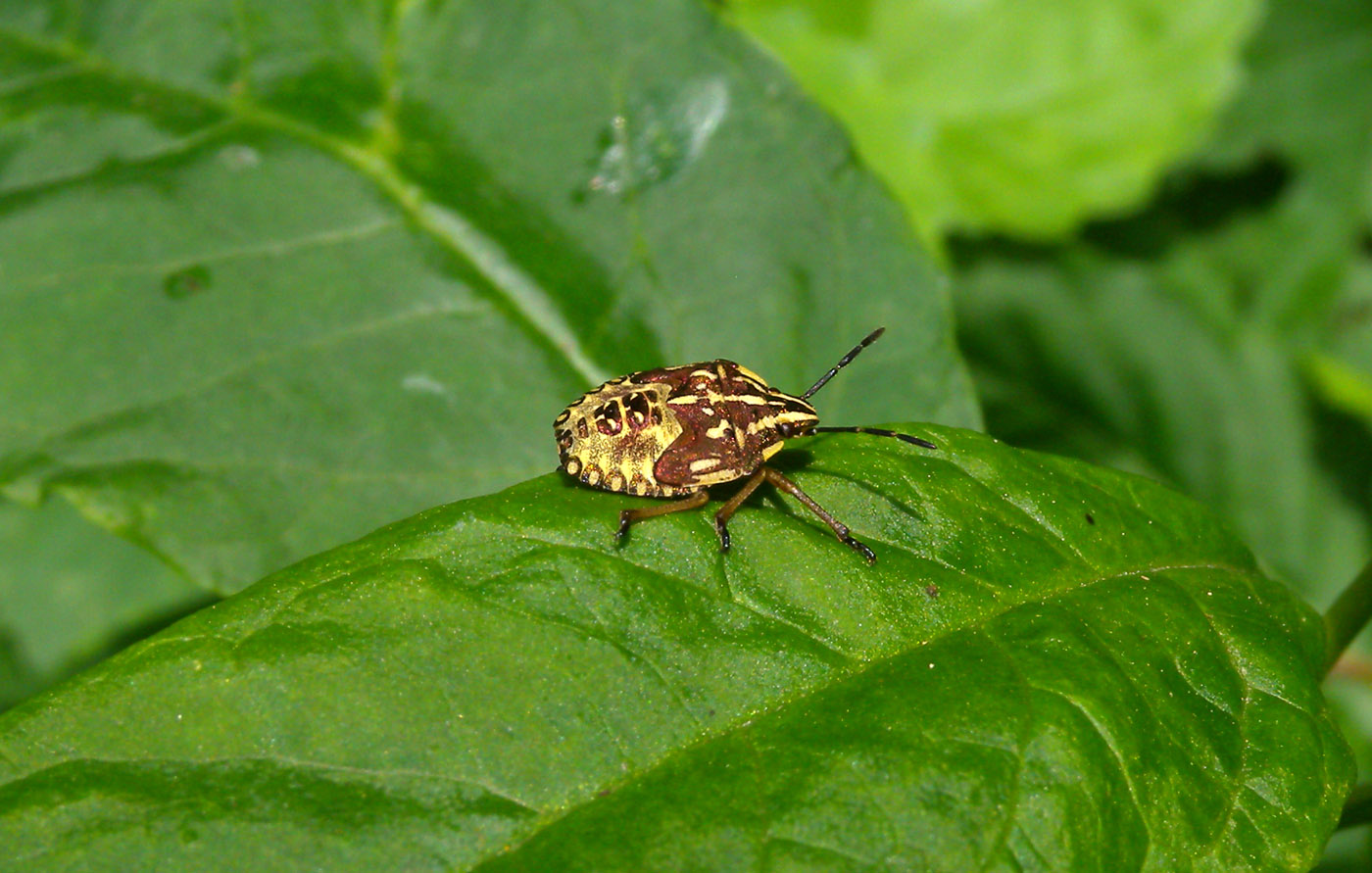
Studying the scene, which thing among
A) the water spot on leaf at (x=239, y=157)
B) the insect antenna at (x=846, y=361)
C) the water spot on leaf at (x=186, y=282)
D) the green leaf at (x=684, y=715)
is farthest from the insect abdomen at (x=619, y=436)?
the water spot on leaf at (x=239, y=157)

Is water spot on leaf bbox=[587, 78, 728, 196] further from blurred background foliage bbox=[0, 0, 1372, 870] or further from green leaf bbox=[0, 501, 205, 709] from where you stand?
green leaf bbox=[0, 501, 205, 709]

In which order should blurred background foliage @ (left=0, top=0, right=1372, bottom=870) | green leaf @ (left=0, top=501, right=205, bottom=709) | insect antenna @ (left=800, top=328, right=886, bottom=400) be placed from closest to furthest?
insect antenna @ (left=800, top=328, right=886, bottom=400)
green leaf @ (left=0, top=501, right=205, bottom=709)
blurred background foliage @ (left=0, top=0, right=1372, bottom=870)

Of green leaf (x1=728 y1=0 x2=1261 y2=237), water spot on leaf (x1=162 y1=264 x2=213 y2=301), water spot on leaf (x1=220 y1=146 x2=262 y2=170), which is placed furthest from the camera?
green leaf (x1=728 y1=0 x2=1261 y2=237)

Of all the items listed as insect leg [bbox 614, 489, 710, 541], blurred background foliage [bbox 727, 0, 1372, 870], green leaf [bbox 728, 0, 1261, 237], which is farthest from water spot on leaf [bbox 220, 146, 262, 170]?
green leaf [bbox 728, 0, 1261, 237]

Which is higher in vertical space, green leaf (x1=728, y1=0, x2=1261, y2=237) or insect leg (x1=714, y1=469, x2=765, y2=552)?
green leaf (x1=728, y1=0, x2=1261, y2=237)

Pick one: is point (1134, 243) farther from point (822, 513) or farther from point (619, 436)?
point (822, 513)

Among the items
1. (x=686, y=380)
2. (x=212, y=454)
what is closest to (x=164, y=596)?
(x=212, y=454)

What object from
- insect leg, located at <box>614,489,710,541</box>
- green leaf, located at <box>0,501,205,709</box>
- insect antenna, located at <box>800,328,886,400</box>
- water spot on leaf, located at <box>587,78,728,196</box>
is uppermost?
green leaf, located at <box>0,501,205,709</box>

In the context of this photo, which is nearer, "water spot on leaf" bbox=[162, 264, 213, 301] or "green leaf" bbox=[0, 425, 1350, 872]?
"green leaf" bbox=[0, 425, 1350, 872]
